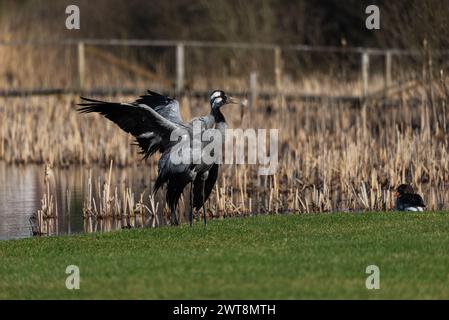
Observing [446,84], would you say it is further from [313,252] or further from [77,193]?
[313,252]

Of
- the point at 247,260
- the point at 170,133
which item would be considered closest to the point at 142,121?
the point at 170,133

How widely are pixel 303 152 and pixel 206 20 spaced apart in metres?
21.5

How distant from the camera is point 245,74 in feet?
120

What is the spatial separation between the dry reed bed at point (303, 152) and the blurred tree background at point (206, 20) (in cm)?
811

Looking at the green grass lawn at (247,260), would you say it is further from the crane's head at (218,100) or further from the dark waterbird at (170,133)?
the crane's head at (218,100)

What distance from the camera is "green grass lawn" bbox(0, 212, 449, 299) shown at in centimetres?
991

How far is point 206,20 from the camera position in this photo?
1620 inches

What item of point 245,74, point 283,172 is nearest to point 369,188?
point 283,172

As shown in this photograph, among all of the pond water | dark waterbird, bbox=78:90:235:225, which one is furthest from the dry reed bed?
dark waterbird, bbox=78:90:235:225

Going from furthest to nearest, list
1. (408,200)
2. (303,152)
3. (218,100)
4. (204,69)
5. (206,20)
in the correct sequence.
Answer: (206,20)
(204,69)
(303,152)
(408,200)
(218,100)

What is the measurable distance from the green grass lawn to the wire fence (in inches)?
538

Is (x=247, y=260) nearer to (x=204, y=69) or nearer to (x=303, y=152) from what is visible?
(x=303, y=152)
